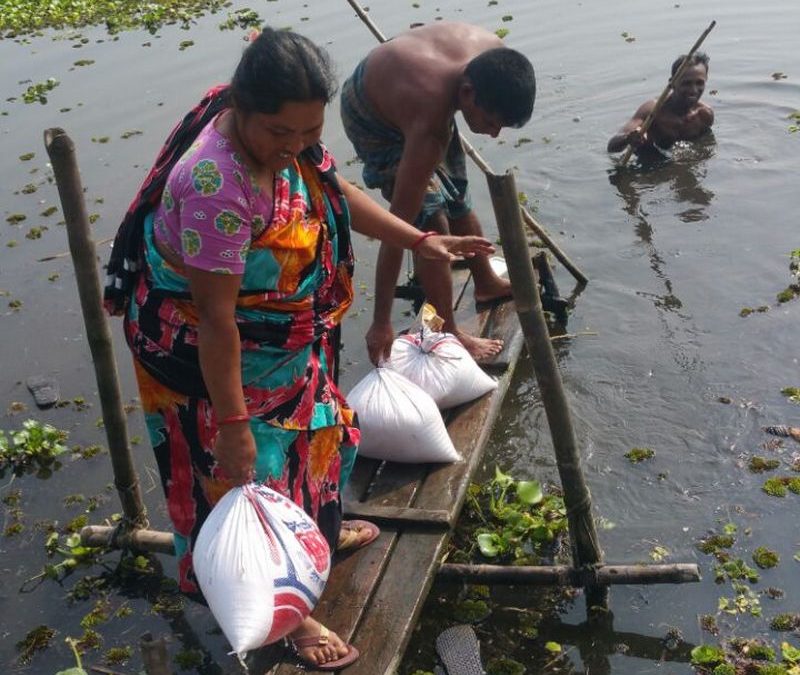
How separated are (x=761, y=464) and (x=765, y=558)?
1.94ft

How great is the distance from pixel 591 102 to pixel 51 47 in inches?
294

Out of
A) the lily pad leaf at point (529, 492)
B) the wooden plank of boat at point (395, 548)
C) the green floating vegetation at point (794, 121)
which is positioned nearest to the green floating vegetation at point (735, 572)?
the lily pad leaf at point (529, 492)

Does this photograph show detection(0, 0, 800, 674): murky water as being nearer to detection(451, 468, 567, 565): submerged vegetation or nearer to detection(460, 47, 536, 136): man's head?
detection(451, 468, 567, 565): submerged vegetation

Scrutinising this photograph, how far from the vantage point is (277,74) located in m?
2.09

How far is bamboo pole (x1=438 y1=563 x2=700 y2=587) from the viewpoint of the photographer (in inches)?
119

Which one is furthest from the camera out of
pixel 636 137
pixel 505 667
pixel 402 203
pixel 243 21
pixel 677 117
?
pixel 243 21

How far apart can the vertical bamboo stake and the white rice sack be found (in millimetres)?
861

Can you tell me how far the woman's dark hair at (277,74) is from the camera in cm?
210

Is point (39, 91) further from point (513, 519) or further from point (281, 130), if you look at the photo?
point (281, 130)

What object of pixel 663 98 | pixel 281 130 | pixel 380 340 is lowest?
pixel 663 98

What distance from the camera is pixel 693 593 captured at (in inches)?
130

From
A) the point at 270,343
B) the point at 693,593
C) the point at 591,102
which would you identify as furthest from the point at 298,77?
the point at 591,102

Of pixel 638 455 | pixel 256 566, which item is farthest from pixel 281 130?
pixel 638 455

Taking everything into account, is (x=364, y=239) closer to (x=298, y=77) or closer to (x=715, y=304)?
(x=715, y=304)
